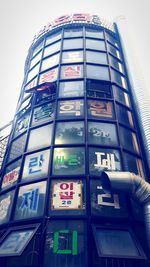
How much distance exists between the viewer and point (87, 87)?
12820 millimetres

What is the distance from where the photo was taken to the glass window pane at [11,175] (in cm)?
1085

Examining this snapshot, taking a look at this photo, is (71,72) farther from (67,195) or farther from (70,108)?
(67,195)

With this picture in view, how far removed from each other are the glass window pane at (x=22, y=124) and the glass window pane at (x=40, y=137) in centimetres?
111

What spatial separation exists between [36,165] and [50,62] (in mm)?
7514

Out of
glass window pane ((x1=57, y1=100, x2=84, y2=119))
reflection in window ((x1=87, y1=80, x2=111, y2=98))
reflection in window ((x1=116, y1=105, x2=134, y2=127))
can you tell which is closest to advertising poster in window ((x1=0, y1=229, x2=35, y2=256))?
glass window pane ((x1=57, y1=100, x2=84, y2=119))

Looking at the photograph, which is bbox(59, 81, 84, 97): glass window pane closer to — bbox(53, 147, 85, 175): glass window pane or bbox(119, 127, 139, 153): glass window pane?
bbox(119, 127, 139, 153): glass window pane

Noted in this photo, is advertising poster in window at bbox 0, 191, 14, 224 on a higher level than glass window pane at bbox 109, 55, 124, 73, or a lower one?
lower

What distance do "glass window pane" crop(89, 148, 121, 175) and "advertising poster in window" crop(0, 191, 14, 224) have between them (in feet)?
12.0

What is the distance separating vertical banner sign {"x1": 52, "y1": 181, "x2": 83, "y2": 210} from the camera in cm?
877

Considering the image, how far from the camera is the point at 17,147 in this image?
1224cm

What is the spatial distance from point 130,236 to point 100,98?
670 cm

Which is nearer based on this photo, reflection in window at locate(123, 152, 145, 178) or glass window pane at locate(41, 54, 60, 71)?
reflection in window at locate(123, 152, 145, 178)

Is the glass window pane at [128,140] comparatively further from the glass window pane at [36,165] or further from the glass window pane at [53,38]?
the glass window pane at [53,38]

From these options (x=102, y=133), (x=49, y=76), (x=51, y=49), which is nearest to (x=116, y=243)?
(x=102, y=133)
